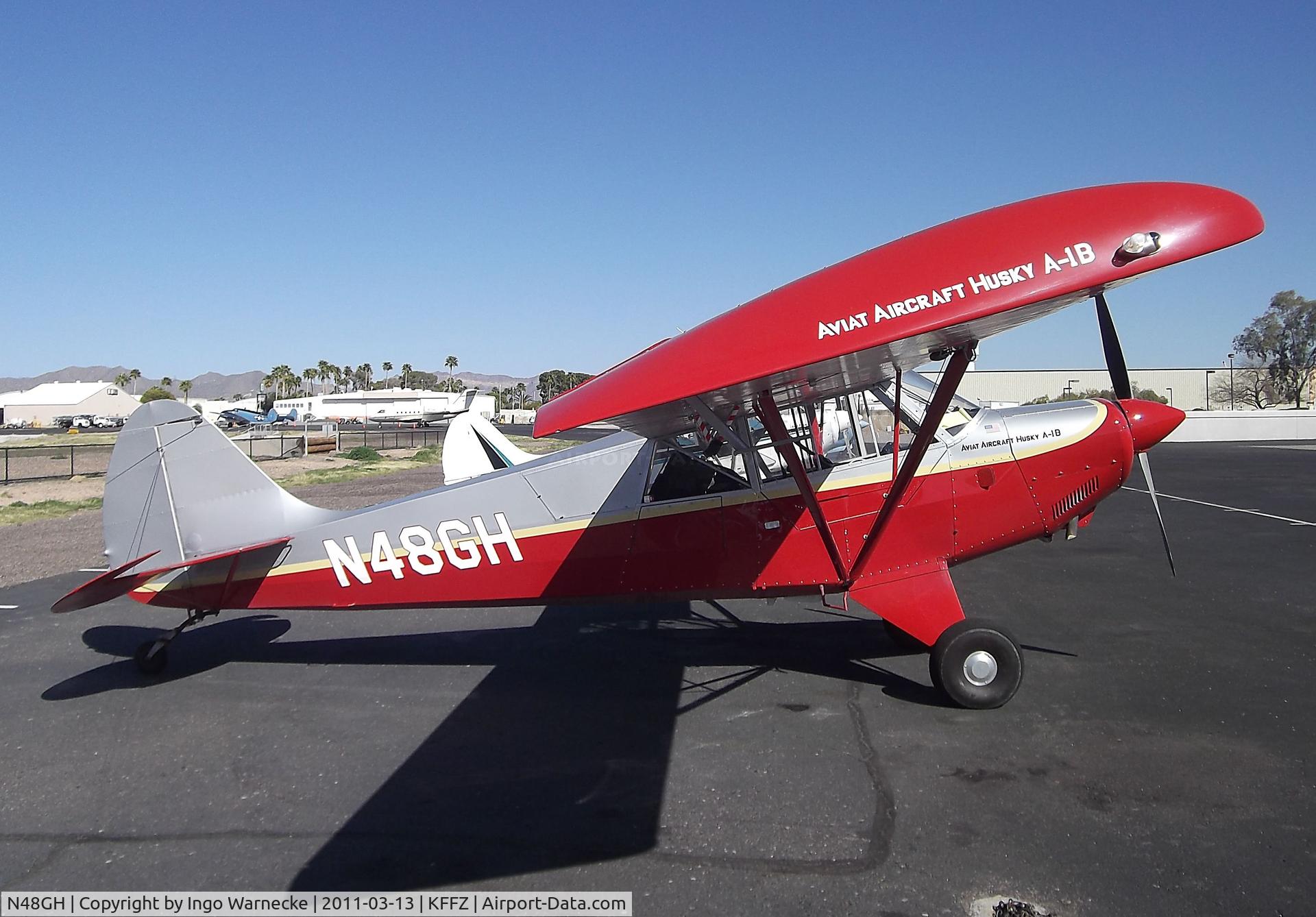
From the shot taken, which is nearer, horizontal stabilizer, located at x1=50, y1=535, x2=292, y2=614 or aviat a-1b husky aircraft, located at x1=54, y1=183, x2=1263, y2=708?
aviat a-1b husky aircraft, located at x1=54, y1=183, x2=1263, y2=708

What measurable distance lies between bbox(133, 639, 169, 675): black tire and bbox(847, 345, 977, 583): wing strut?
19.6 ft

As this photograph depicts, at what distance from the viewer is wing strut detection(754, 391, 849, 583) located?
18.2ft

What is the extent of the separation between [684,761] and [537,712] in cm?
146

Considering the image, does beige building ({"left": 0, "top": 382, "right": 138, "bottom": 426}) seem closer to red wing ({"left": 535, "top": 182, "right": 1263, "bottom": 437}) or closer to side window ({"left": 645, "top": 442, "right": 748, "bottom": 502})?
side window ({"left": 645, "top": 442, "right": 748, "bottom": 502})

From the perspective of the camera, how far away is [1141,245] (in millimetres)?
3943

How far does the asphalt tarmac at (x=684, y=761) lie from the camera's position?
3.77 m

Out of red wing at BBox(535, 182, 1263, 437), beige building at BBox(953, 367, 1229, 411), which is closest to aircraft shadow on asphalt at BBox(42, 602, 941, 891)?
red wing at BBox(535, 182, 1263, 437)

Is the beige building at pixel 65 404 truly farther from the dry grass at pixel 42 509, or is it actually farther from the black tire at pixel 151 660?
the black tire at pixel 151 660

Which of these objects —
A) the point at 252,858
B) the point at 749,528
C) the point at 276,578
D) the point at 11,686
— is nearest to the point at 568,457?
the point at 749,528

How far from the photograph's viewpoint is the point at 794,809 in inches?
171

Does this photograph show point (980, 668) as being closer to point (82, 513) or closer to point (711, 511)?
point (711, 511)

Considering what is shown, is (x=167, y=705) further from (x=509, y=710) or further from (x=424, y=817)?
(x=424, y=817)

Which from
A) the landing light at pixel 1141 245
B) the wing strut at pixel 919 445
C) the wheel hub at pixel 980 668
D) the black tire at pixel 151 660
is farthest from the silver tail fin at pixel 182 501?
the landing light at pixel 1141 245

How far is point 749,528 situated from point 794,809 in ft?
7.82
